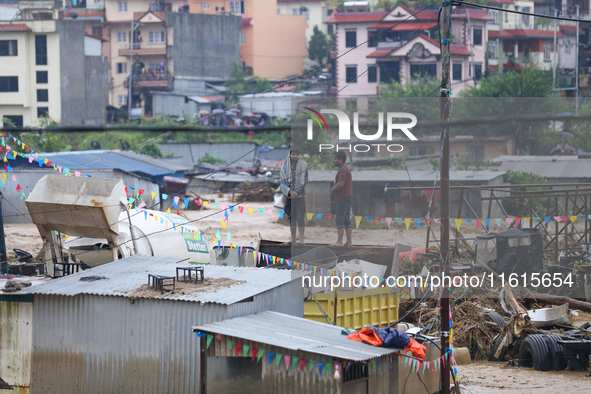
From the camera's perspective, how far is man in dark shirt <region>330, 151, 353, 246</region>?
1408 centimetres

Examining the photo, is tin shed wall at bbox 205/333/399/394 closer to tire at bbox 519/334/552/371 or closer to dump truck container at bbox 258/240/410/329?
dump truck container at bbox 258/240/410/329

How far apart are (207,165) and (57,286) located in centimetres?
3501

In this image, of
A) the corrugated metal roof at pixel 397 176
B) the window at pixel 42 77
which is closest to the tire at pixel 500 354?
the corrugated metal roof at pixel 397 176

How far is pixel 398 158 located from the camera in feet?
A: 80.8

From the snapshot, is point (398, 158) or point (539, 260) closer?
point (539, 260)

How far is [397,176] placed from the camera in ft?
68.2

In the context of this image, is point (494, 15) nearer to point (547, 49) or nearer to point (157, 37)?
point (547, 49)

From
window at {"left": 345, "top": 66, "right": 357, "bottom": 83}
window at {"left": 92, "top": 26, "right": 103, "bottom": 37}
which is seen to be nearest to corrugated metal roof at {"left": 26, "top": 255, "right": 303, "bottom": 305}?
window at {"left": 345, "top": 66, "right": 357, "bottom": 83}

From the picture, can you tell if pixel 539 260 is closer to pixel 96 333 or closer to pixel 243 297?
pixel 243 297

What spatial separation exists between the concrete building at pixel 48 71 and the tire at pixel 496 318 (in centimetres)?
4673

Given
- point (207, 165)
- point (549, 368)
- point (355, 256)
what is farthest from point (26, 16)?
point (549, 368)

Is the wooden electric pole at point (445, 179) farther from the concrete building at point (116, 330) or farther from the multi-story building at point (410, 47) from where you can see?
the multi-story building at point (410, 47)

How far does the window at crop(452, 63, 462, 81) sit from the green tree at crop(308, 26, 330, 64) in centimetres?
2123

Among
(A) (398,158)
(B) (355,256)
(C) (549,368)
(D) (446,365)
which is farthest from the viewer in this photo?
(A) (398,158)
